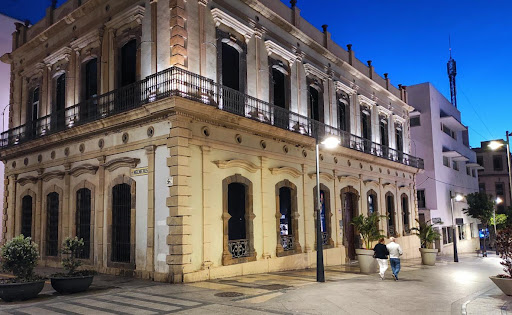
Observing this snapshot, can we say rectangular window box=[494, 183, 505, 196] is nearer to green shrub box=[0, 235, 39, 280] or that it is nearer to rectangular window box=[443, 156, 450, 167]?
rectangular window box=[443, 156, 450, 167]

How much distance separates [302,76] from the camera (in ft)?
71.4

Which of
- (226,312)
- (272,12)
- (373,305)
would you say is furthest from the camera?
(272,12)

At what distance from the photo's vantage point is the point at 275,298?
11.2 metres

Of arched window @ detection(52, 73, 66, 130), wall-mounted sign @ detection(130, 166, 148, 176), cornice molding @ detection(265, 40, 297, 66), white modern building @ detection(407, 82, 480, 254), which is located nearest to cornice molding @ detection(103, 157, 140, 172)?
wall-mounted sign @ detection(130, 166, 148, 176)

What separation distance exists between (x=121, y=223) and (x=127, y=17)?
768 centimetres

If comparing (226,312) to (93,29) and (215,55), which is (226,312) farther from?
(93,29)

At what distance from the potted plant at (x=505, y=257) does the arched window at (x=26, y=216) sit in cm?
1923

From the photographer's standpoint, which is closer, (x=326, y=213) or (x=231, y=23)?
(x=231, y=23)

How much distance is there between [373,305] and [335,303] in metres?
0.87

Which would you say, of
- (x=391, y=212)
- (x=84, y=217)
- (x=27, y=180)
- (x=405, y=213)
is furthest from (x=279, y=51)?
(x=405, y=213)

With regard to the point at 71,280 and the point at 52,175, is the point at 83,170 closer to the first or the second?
the point at 52,175

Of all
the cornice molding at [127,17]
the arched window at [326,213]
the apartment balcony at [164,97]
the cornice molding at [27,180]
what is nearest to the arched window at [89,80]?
Result: the apartment balcony at [164,97]

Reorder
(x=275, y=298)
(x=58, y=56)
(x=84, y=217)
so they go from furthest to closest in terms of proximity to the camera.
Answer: (x=58, y=56) < (x=84, y=217) < (x=275, y=298)

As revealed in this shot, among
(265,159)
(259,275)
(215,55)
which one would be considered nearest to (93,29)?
(215,55)
